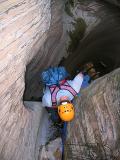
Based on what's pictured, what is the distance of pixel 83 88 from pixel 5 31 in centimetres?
196

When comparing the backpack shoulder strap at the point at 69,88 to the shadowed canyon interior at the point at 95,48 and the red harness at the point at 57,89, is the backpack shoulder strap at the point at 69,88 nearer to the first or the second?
the red harness at the point at 57,89

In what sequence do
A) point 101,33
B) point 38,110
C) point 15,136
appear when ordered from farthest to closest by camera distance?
point 101,33 → point 38,110 → point 15,136

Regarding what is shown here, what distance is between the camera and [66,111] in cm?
523

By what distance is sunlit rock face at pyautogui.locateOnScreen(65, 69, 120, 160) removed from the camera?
486 centimetres

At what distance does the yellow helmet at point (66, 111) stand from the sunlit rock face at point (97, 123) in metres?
0.24

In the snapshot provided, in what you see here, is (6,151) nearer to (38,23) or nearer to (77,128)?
(77,128)

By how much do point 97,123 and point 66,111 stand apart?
0.52 m

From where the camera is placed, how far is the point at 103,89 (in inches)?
201

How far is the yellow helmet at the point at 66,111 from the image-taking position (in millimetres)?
5234

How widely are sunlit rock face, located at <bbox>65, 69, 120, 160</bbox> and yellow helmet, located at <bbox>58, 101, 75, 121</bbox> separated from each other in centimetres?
24

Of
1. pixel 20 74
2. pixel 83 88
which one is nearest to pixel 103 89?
pixel 83 88

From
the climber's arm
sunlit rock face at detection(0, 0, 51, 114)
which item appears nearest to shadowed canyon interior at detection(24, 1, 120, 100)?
the climber's arm

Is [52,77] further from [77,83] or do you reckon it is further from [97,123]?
[97,123]

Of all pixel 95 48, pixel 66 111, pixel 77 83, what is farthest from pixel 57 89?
pixel 95 48
